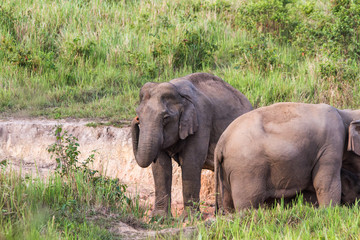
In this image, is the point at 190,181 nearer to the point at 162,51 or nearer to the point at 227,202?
the point at 227,202

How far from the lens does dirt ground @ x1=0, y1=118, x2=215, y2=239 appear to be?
7.91 metres

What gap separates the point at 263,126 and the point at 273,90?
3.46m

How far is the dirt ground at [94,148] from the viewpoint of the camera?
25.9 ft

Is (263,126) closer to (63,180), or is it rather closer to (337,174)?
(337,174)

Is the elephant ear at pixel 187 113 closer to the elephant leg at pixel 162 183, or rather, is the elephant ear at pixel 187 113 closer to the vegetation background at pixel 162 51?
the elephant leg at pixel 162 183

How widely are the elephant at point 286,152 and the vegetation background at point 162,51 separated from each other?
311 cm

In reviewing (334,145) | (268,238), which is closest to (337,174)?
(334,145)

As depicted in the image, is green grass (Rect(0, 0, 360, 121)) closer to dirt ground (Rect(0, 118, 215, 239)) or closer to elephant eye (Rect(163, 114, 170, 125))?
dirt ground (Rect(0, 118, 215, 239))

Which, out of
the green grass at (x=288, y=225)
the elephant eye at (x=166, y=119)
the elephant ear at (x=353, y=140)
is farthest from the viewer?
the elephant eye at (x=166, y=119)

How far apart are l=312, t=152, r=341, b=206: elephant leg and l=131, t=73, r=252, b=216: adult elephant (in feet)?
4.37

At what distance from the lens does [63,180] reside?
5898 millimetres

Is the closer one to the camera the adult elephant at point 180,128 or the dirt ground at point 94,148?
the adult elephant at point 180,128

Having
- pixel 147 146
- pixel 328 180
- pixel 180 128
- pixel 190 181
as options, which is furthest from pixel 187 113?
pixel 328 180

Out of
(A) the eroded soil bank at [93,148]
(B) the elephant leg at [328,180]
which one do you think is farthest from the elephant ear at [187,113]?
(A) the eroded soil bank at [93,148]
